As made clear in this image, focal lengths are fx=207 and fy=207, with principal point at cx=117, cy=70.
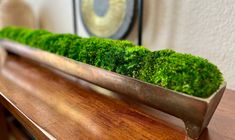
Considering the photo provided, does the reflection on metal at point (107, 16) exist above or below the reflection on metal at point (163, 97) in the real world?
above

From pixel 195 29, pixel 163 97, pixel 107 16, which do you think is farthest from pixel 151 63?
pixel 107 16

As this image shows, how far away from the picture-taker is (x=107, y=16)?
950 millimetres

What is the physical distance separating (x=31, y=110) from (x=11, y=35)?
2.14 feet

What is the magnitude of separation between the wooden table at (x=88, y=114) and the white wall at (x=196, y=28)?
14 centimetres

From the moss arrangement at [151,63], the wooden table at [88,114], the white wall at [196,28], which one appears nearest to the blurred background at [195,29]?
the white wall at [196,28]

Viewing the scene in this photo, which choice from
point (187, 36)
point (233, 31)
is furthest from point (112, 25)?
point (233, 31)

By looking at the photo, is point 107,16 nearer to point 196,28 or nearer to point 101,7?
point 101,7

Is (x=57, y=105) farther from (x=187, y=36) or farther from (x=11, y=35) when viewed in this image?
(x=11, y=35)

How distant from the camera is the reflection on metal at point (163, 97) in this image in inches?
14.2

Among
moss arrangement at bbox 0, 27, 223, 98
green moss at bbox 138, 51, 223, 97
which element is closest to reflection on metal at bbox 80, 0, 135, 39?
moss arrangement at bbox 0, 27, 223, 98

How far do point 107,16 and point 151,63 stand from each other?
0.58 m

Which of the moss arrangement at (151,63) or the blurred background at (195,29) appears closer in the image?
the moss arrangement at (151,63)

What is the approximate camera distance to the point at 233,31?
64 cm

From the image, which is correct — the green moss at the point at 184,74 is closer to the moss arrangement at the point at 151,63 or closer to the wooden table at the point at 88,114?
the moss arrangement at the point at 151,63
